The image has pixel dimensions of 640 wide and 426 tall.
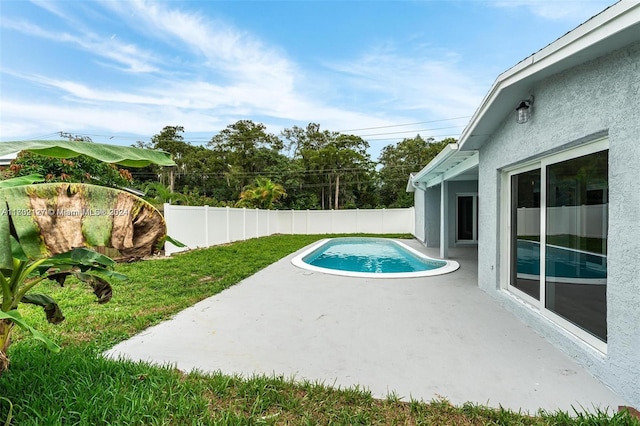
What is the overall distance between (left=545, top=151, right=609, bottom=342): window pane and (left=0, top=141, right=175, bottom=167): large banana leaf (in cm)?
444

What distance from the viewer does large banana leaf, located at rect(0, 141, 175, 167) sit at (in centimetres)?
218

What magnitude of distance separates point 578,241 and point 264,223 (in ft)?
66.2

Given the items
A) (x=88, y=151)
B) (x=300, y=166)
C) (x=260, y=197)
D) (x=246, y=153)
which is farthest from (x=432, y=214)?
(x=246, y=153)

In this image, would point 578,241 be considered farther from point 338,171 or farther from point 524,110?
point 338,171

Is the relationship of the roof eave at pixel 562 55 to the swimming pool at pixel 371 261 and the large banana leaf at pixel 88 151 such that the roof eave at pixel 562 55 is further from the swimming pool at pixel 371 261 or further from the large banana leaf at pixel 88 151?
the swimming pool at pixel 371 261

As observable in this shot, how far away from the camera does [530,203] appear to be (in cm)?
496

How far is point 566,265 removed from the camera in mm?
4172

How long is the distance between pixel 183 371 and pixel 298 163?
109ft

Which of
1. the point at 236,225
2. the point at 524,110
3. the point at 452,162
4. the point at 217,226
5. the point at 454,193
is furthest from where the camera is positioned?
the point at 236,225

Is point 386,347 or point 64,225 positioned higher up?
point 64,225

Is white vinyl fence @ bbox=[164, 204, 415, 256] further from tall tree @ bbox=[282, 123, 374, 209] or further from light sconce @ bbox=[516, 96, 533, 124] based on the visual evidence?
light sconce @ bbox=[516, 96, 533, 124]

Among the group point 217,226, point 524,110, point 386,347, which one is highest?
point 524,110

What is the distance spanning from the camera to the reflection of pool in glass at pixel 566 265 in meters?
3.63

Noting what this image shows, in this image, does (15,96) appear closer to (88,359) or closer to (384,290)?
(88,359)
